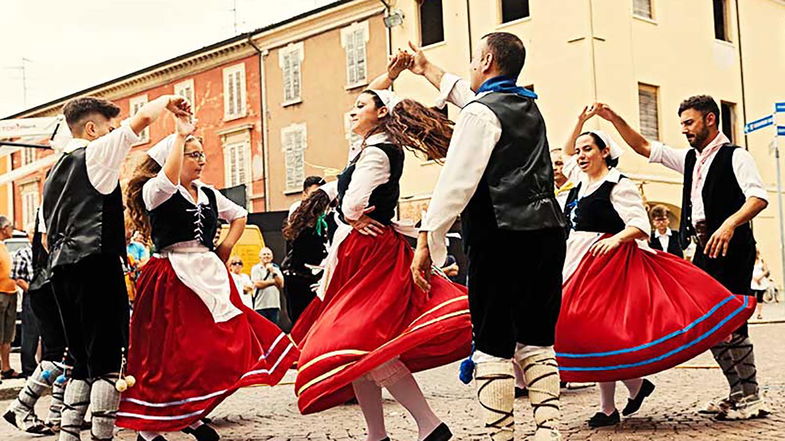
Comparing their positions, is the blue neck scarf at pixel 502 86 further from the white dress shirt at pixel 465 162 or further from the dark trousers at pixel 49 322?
the dark trousers at pixel 49 322

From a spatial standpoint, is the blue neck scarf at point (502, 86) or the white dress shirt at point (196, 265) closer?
the blue neck scarf at point (502, 86)

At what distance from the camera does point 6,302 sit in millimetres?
10734

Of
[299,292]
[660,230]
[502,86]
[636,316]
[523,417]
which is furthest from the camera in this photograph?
[660,230]

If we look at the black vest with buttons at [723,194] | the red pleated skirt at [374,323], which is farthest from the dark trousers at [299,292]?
the black vest with buttons at [723,194]

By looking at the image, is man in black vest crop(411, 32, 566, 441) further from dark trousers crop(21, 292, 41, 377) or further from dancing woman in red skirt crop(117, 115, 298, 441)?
dark trousers crop(21, 292, 41, 377)

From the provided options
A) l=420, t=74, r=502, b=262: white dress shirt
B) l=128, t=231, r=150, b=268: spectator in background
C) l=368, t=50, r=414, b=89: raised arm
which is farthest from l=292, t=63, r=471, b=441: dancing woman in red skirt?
l=128, t=231, r=150, b=268: spectator in background

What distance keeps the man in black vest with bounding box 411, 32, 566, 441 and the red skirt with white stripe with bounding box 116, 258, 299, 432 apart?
164cm

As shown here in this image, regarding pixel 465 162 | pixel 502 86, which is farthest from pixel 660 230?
pixel 465 162

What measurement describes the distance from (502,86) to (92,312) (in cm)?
239

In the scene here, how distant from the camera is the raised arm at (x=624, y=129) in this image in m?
5.90

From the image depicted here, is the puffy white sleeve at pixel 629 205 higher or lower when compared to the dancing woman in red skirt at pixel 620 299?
higher

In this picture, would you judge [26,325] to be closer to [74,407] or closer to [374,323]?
[74,407]

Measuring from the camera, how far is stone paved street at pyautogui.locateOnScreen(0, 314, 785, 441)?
5.56 meters

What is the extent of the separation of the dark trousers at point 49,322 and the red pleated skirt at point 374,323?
85.5 inches
